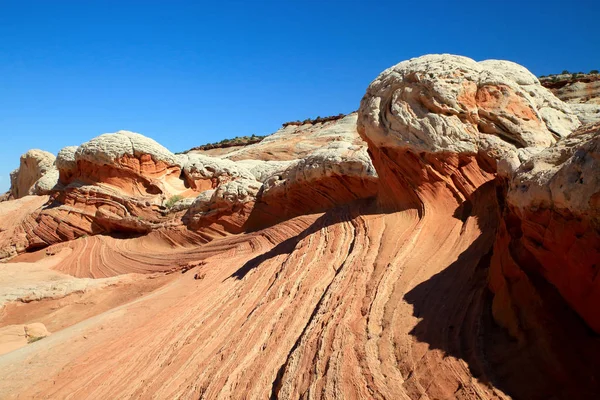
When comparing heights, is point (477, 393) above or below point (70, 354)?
above

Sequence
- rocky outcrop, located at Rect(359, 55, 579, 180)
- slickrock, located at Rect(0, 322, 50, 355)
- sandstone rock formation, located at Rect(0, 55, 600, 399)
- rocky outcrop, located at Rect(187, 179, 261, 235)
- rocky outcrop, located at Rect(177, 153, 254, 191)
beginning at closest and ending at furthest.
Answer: sandstone rock formation, located at Rect(0, 55, 600, 399)
rocky outcrop, located at Rect(359, 55, 579, 180)
slickrock, located at Rect(0, 322, 50, 355)
rocky outcrop, located at Rect(187, 179, 261, 235)
rocky outcrop, located at Rect(177, 153, 254, 191)

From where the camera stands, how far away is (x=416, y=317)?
3889 mm

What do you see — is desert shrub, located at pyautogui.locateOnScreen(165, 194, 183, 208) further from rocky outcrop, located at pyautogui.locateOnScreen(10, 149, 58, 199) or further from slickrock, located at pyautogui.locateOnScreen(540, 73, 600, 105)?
slickrock, located at pyautogui.locateOnScreen(540, 73, 600, 105)

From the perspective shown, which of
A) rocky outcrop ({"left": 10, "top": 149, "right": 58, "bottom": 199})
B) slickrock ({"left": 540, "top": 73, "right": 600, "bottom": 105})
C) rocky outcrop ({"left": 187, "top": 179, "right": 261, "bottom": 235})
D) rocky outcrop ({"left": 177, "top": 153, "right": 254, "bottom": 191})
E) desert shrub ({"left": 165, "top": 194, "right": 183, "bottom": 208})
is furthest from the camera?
rocky outcrop ({"left": 10, "top": 149, "right": 58, "bottom": 199})

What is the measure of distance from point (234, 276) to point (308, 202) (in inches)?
110

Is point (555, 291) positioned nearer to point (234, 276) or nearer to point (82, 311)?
point (234, 276)

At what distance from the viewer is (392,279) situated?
4.68 meters

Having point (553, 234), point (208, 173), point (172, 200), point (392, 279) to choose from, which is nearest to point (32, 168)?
point (208, 173)

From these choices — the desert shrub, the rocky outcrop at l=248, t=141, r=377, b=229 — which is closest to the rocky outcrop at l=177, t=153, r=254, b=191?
the desert shrub

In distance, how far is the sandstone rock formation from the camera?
291cm

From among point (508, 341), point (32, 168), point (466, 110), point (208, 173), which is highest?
point (32, 168)

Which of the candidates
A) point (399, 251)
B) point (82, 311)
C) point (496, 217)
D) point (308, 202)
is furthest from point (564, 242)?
point (82, 311)

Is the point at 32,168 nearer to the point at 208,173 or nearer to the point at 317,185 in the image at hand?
the point at 208,173

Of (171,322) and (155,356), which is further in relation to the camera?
(171,322)
